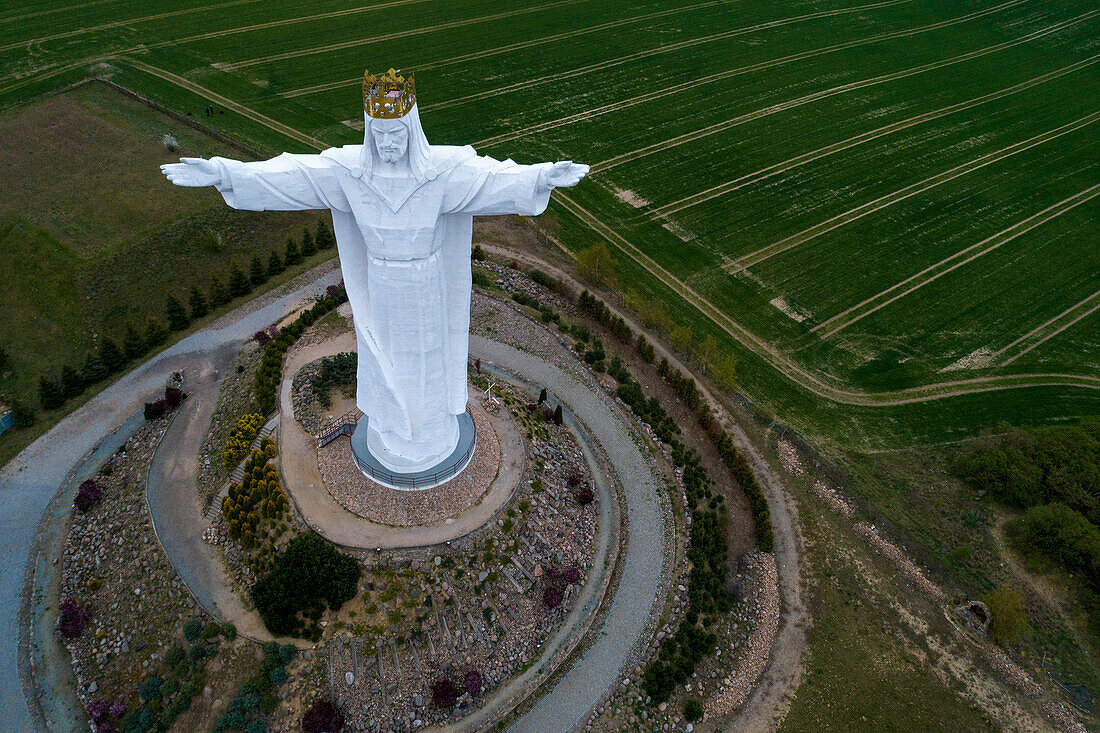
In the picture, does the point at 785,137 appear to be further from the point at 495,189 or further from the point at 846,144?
the point at 495,189

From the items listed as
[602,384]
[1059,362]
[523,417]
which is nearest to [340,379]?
[523,417]

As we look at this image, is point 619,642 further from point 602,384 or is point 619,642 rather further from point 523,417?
point 602,384

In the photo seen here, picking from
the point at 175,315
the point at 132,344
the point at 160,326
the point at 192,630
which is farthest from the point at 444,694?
the point at 175,315

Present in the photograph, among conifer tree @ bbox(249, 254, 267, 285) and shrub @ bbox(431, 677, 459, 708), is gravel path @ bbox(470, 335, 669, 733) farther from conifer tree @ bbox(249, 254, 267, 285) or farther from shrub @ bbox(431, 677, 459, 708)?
conifer tree @ bbox(249, 254, 267, 285)

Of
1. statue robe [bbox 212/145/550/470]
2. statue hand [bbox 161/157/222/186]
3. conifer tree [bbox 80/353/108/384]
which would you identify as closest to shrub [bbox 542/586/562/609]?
statue robe [bbox 212/145/550/470]

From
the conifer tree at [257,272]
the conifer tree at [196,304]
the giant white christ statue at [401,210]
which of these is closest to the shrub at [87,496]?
the conifer tree at [196,304]

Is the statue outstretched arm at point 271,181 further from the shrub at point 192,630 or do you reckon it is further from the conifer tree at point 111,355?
the conifer tree at point 111,355
